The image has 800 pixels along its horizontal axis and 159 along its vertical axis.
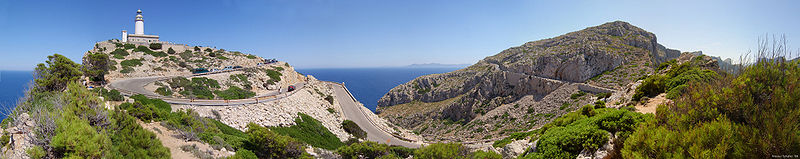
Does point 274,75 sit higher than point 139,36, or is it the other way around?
point 139,36

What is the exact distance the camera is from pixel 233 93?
31078mm

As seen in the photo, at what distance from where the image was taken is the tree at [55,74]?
16.7 metres

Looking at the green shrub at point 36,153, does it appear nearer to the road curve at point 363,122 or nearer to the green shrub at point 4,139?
the green shrub at point 4,139

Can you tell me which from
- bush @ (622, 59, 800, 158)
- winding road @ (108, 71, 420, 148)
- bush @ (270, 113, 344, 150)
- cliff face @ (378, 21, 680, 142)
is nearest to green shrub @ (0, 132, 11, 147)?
winding road @ (108, 71, 420, 148)

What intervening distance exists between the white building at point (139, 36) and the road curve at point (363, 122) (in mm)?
32109

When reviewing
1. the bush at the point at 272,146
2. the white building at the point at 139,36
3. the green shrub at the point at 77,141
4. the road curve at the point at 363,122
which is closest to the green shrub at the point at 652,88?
the road curve at the point at 363,122

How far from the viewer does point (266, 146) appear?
42.6 feet

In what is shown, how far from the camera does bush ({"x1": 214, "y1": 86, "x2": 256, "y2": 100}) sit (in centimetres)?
2914

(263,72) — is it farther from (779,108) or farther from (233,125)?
(779,108)

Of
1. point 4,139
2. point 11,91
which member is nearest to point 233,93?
point 4,139

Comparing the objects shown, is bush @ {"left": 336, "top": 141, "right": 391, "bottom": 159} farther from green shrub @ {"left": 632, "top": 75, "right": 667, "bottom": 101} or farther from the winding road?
green shrub @ {"left": 632, "top": 75, "right": 667, "bottom": 101}

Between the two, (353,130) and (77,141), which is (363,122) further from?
(77,141)

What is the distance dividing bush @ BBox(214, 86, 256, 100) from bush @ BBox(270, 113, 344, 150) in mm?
7555

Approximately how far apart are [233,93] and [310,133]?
13.3 metres
